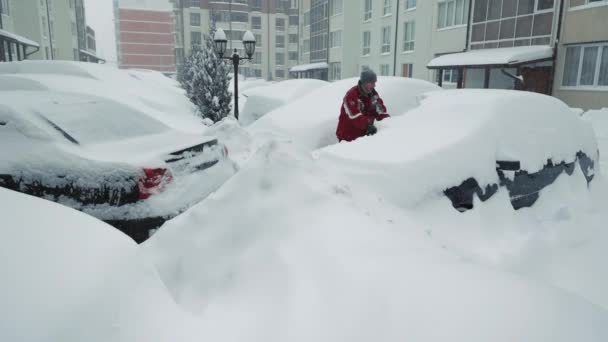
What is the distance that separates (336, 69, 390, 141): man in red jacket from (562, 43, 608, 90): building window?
14.5m

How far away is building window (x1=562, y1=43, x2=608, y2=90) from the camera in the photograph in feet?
50.8

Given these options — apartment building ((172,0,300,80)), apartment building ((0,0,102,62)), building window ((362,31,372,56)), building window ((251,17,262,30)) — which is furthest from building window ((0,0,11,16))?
building window ((251,17,262,30))

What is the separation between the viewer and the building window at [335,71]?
121 feet

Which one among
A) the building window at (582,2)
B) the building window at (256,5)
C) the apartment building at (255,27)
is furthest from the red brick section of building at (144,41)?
the building window at (582,2)

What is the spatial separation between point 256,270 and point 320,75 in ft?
134

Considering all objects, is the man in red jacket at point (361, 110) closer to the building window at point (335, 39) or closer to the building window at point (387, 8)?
the building window at point (387, 8)

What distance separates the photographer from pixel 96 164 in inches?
122

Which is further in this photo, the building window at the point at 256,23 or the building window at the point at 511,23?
the building window at the point at 256,23

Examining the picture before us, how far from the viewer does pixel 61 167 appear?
10.00ft

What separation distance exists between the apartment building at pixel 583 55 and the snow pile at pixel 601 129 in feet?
8.97

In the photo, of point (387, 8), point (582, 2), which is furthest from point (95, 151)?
point (387, 8)

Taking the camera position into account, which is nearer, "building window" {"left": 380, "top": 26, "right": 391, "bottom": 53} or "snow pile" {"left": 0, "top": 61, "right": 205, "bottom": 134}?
"snow pile" {"left": 0, "top": 61, "right": 205, "bottom": 134}

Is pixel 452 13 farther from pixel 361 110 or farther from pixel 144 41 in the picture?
pixel 144 41

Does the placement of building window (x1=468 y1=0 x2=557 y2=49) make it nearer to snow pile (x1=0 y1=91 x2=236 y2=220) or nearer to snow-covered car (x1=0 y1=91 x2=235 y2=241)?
snow pile (x1=0 y1=91 x2=236 y2=220)
